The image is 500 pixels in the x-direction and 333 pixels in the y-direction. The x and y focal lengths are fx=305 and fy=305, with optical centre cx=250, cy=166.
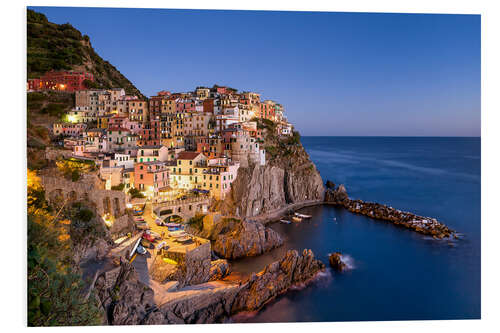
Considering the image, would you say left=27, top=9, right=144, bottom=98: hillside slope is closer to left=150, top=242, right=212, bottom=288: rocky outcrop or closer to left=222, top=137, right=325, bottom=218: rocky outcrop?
left=222, top=137, right=325, bottom=218: rocky outcrop

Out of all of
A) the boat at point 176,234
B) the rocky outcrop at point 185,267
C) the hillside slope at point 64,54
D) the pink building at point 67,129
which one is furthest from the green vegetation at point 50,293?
the hillside slope at point 64,54

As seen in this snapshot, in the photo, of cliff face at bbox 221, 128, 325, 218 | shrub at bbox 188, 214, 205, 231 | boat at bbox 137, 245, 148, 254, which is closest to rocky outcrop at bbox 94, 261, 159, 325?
boat at bbox 137, 245, 148, 254

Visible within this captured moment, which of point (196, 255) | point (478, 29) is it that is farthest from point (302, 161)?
point (478, 29)

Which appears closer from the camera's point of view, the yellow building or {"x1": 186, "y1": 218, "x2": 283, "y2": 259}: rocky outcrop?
{"x1": 186, "y1": 218, "x2": 283, "y2": 259}: rocky outcrop

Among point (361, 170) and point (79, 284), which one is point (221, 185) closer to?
point (79, 284)

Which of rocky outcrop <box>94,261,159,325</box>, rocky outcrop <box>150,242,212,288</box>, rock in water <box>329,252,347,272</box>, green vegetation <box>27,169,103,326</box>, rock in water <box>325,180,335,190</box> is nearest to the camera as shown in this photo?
green vegetation <box>27,169,103,326</box>

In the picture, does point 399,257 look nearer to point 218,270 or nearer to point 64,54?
point 218,270
